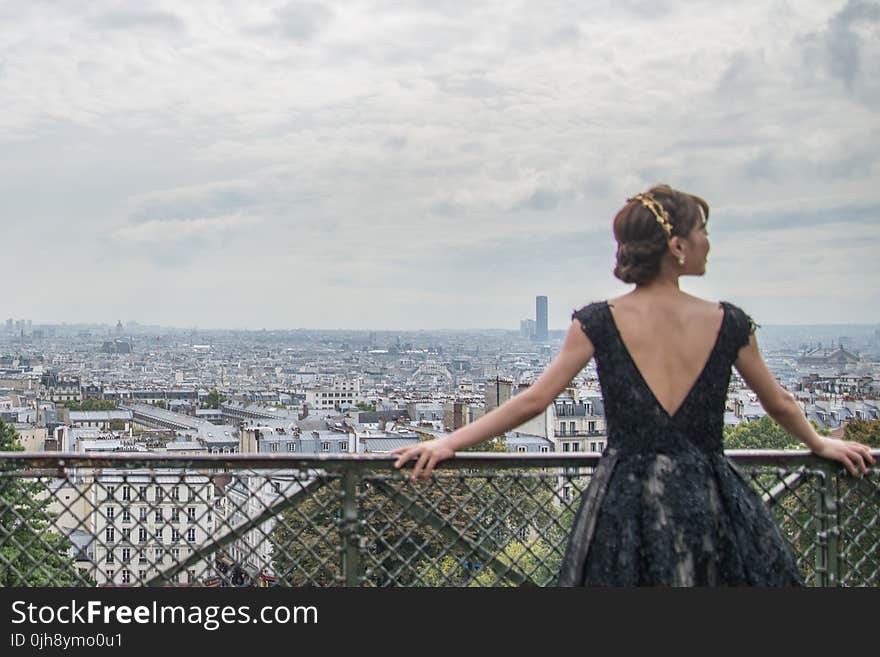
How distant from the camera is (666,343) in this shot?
2.83 metres

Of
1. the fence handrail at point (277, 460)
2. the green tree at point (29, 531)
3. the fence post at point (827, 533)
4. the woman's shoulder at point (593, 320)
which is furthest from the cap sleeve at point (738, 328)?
the green tree at point (29, 531)

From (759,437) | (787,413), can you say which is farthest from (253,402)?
(787,413)

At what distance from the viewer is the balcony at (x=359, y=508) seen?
3.35m

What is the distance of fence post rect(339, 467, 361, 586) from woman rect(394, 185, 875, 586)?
661 millimetres

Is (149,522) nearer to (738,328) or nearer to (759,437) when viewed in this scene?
(738,328)

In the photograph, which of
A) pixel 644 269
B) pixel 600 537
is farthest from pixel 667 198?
pixel 600 537

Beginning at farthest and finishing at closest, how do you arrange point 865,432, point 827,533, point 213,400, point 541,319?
point 541,319, point 213,400, point 865,432, point 827,533

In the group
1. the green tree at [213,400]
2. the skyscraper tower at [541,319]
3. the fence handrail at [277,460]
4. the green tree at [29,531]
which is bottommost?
the green tree at [29,531]

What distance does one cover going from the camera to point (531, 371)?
319 ft

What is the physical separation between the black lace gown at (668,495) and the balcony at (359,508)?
16.8 inches

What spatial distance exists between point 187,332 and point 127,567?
183142 mm

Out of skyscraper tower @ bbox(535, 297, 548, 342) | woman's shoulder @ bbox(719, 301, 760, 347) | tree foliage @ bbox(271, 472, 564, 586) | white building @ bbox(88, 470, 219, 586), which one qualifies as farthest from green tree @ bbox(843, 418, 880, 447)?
skyscraper tower @ bbox(535, 297, 548, 342)

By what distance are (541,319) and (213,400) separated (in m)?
38.7

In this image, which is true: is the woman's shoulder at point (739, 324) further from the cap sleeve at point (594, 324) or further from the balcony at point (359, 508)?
the balcony at point (359, 508)
